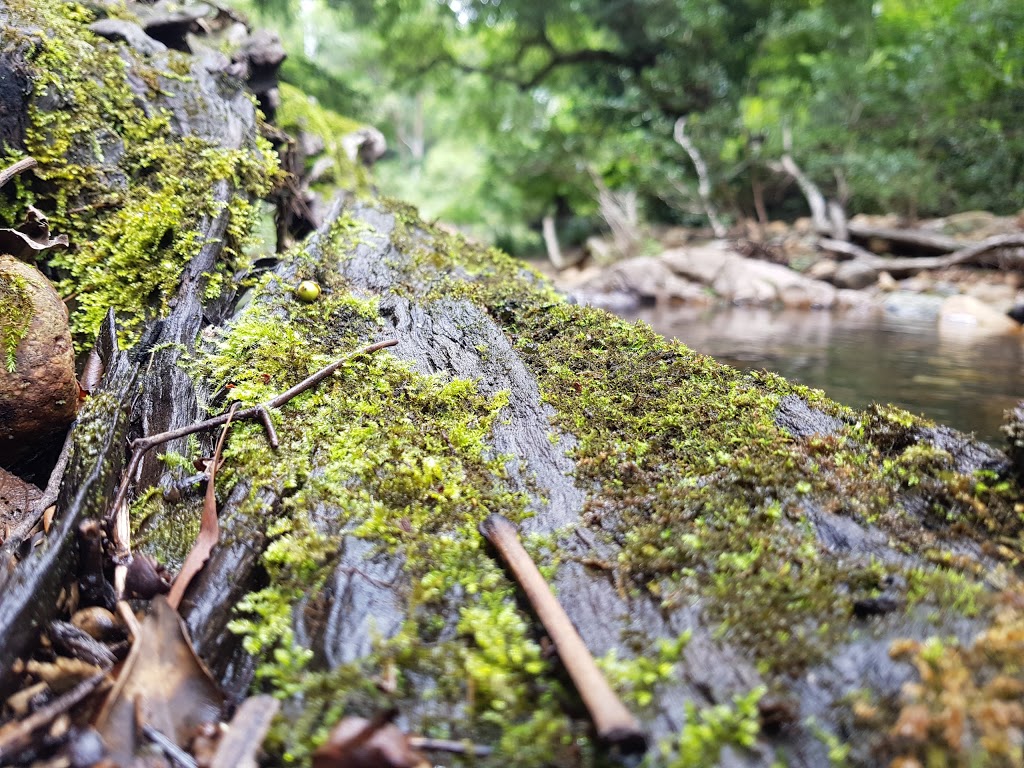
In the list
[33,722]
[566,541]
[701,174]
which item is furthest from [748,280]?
[33,722]

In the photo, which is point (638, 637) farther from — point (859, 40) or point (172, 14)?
point (859, 40)

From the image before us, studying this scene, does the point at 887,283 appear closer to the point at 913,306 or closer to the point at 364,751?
the point at 913,306

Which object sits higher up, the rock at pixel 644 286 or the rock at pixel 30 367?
the rock at pixel 30 367

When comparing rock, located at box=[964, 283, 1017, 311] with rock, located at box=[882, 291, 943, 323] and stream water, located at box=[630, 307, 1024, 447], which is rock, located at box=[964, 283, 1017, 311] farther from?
stream water, located at box=[630, 307, 1024, 447]

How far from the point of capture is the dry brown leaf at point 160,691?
111 centimetres

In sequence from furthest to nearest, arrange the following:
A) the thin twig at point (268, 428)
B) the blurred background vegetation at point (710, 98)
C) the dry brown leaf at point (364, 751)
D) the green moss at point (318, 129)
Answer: the blurred background vegetation at point (710, 98)
the green moss at point (318, 129)
the thin twig at point (268, 428)
the dry brown leaf at point (364, 751)

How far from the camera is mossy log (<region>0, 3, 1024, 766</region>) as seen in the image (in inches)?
42.5

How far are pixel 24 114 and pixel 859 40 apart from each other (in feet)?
73.5

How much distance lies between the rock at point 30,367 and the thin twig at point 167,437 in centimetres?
33

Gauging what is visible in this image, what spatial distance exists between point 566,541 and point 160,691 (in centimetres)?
108

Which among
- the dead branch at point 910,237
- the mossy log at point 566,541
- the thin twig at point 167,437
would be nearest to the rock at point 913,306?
the dead branch at point 910,237

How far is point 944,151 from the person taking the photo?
1566 centimetres

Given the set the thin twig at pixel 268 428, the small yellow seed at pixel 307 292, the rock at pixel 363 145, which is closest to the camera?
the thin twig at pixel 268 428

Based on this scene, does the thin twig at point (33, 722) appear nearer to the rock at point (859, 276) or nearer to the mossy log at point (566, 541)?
the mossy log at point (566, 541)
